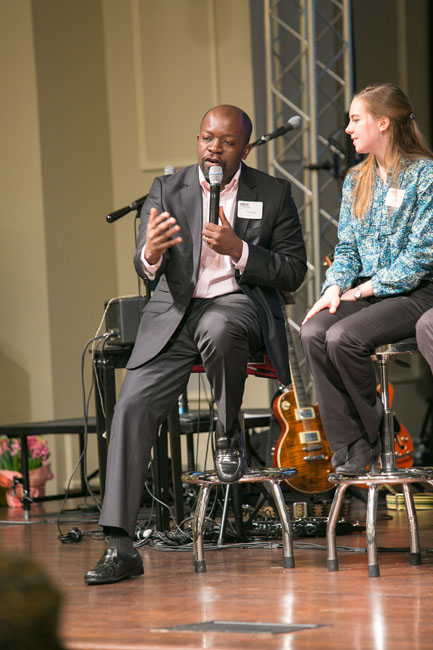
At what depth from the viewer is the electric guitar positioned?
3740mm

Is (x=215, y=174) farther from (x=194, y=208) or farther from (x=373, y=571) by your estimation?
(x=373, y=571)

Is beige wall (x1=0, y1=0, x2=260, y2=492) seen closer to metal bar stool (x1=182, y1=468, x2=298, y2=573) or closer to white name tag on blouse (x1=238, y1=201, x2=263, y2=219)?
white name tag on blouse (x1=238, y1=201, x2=263, y2=219)

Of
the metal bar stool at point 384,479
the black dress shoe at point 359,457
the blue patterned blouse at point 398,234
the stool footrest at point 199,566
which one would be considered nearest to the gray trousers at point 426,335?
the metal bar stool at point 384,479

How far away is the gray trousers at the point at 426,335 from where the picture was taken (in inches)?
105

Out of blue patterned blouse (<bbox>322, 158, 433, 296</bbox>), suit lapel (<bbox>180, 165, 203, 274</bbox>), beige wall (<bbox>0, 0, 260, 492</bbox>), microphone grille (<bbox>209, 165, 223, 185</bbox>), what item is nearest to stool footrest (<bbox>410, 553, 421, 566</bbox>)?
blue patterned blouse (<bbox>322, 158, 433, 296</bbox>)

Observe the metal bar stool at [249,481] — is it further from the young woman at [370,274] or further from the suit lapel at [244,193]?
the suit lapel at [244,193]

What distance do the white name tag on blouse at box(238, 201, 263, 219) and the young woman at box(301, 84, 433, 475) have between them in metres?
0.27

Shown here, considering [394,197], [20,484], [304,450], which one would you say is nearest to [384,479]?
[394,197]

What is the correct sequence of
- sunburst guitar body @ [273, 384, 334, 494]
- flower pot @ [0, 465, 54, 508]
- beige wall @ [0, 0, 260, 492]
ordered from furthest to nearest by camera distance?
beige wall @ [0, 0, 260, 492], flower pot @ [0, 465, 54, 508], sunburst guitar body @ [273, 384, 334, 494]

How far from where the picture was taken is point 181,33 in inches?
245

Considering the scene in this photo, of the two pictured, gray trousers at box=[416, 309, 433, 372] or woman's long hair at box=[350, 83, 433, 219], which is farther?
woman's long hair at box=[350, 83, 433, 219]

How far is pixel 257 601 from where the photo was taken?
2369 mm

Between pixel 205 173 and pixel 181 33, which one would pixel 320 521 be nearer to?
pixel 205 173

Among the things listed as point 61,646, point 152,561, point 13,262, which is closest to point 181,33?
point 13,262
